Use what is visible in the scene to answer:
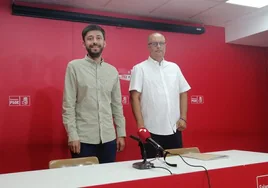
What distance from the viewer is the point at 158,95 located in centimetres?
264

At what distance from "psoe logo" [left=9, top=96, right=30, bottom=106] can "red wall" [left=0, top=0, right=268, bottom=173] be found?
0.15ft

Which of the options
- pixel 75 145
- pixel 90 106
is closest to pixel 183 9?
pixel 90 106

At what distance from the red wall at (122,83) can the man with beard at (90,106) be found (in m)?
0.82

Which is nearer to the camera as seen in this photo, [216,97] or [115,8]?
[115,8]

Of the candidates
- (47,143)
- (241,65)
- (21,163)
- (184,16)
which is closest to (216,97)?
(241,65)

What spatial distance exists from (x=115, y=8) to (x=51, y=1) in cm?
73

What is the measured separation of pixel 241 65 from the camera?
14.1 feet

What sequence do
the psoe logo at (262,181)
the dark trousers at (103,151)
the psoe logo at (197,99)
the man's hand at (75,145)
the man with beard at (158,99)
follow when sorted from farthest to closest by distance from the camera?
the psoe logo at (197,99) → the man with beard at (158,99) → the dark trousers at (103,151) → the man's hand at (75,145) → the psoe logo at (262,181)

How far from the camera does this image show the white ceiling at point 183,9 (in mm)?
3189

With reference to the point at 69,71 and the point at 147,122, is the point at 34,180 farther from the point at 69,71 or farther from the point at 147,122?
the point at 147,122

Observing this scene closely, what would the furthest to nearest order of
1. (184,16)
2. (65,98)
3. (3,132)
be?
(184,16) → (3,132) → (65,98)

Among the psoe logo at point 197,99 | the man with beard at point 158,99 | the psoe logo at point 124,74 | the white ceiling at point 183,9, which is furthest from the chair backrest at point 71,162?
the psoe logo at point 197,99

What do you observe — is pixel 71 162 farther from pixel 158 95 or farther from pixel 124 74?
pixel 124 74

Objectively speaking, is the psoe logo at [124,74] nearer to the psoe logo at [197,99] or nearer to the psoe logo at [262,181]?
the psoe logo at [197,99]
